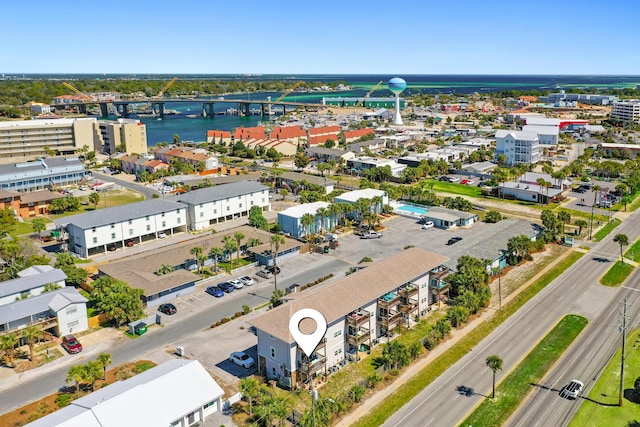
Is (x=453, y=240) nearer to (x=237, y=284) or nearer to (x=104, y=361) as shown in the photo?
(x=237, y=284)

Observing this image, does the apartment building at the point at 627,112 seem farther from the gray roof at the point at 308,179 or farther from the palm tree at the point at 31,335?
the palm tree at the point at 31,335

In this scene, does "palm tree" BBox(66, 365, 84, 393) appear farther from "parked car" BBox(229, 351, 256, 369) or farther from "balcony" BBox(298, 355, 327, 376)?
"balcony" BBox(298, 355, 327, 376)

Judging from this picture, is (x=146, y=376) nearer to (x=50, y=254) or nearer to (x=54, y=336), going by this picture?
(x=54, y=336)

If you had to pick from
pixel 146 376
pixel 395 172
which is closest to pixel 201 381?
pixel 146 376

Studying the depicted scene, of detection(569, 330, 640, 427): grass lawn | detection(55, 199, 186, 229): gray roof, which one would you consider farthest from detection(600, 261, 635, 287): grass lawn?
detection(55, 199, 186, 229): gray roof

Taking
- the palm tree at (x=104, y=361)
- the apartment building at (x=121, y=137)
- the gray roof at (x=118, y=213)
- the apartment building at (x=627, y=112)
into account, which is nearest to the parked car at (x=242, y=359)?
the palm tree at (x=104, y=361)

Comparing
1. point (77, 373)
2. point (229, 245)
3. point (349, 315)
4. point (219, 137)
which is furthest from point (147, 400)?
point (219, 137)
